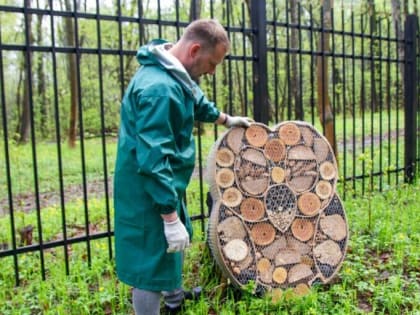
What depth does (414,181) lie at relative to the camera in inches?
251

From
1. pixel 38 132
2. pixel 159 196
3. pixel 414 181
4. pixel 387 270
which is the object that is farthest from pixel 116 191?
pixel 38 132

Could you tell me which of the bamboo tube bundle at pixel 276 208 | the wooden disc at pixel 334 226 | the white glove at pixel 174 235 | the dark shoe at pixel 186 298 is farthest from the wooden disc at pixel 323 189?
the white glove at pixel 174 235

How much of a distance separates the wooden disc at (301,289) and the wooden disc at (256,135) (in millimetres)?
1000

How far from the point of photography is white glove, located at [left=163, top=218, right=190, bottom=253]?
229cm

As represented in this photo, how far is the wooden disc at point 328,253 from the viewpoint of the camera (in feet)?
11.2

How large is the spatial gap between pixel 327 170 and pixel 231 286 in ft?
3.82

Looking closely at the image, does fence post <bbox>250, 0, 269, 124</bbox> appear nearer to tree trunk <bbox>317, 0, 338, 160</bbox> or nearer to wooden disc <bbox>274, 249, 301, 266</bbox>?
tree trunk <bbox>317, 0, 338, 160</bbox>

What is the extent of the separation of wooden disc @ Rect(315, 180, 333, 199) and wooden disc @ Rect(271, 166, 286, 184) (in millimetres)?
309

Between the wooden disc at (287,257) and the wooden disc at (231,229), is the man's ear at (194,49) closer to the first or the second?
the wooden disc at (231,229)

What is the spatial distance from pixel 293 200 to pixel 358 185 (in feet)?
9.86

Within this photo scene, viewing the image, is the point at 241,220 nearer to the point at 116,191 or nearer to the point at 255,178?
the point at 255,178

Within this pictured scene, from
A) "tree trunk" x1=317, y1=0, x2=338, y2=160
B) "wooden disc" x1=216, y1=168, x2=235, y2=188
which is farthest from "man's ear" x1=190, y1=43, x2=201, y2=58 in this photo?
"tree trunk" x1=317, y1=0, x2=338, y2=160

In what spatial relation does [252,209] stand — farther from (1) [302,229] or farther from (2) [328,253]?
(2) [328,253]

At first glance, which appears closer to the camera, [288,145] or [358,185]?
[288,145]
